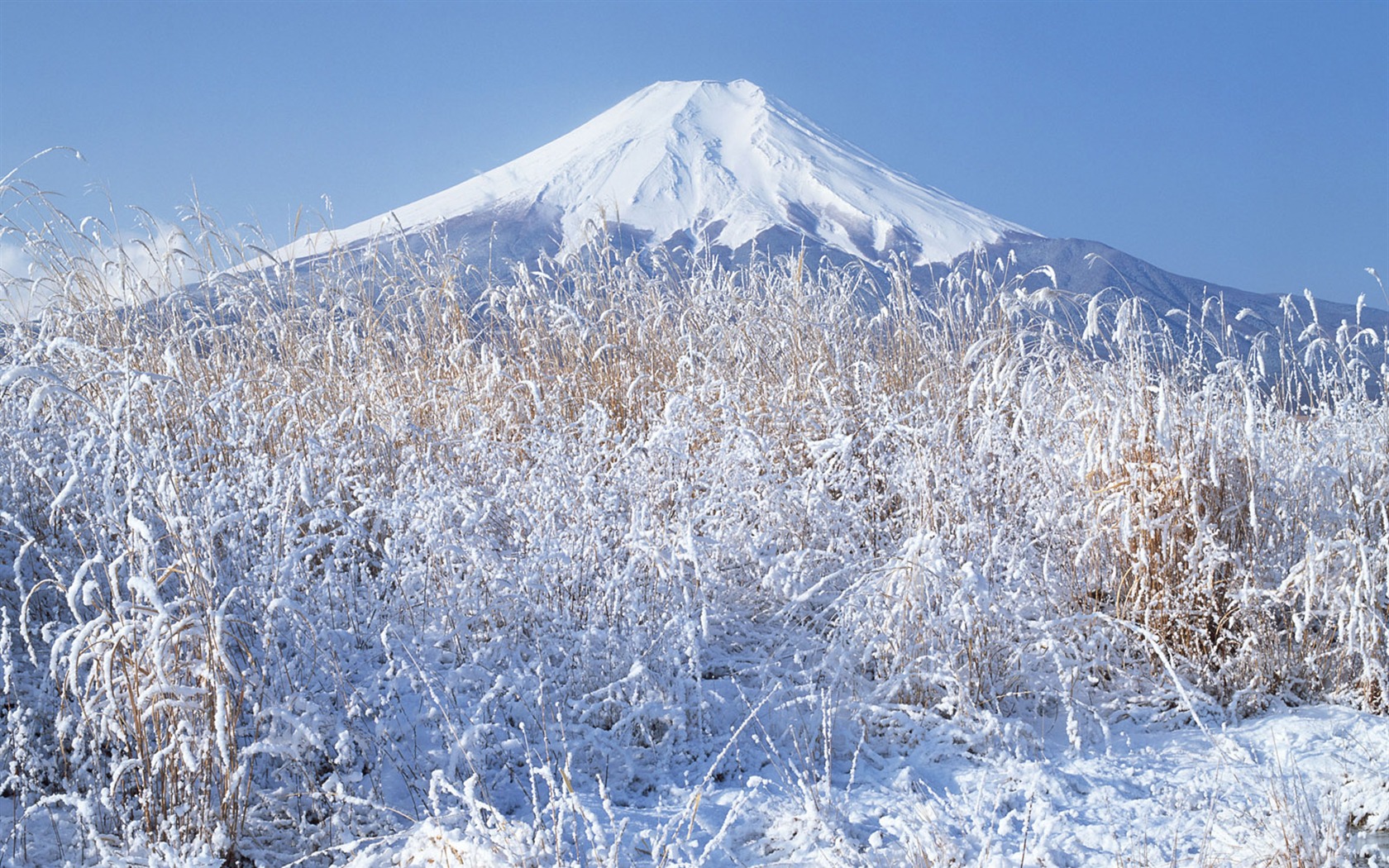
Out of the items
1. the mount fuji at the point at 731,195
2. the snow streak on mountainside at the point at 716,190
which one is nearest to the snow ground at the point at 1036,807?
the mount fuji at the point at 731,195

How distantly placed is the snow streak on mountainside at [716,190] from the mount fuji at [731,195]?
89 millimetres

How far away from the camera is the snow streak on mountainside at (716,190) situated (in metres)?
39.8

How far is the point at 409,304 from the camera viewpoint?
4.38m

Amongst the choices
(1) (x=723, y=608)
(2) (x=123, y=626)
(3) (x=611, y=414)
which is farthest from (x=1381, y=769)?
(3) (x=611, y=414)

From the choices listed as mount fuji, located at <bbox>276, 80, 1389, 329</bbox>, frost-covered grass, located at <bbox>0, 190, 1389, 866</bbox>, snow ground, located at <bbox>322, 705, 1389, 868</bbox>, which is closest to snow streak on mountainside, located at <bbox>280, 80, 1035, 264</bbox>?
mount fuji, located at <bbox>276, 80, 1389, 329</bbox>

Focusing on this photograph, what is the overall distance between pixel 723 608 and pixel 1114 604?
3.25 feet

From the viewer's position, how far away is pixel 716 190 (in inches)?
1852

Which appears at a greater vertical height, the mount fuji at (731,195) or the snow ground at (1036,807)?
the mount fuji at (731,195)

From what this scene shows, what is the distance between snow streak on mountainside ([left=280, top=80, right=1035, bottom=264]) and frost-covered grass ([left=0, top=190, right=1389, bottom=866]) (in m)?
33.8

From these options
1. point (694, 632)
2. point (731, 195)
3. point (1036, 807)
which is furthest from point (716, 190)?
point (1036, 807)

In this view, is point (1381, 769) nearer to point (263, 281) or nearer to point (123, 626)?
point (123, 626)

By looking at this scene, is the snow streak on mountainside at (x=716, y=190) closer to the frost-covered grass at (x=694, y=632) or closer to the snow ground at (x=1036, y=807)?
the frost-covered grass at (x=694, y=632)

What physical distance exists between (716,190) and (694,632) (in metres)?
47.1

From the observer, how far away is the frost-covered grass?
4.68ft
